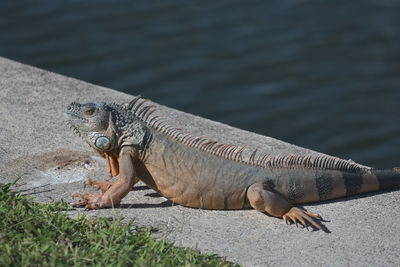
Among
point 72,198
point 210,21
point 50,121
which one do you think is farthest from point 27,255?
point 210,21

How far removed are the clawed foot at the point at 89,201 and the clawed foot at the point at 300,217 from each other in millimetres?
1436

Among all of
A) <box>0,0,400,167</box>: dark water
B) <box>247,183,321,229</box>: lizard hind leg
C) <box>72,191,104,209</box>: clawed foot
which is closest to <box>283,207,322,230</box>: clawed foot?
<box>247,183,321,229</box>: lizard hind leg

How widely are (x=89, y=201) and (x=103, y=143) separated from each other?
46 centimetres

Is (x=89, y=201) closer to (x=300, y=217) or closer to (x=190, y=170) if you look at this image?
(x=190, y=170)

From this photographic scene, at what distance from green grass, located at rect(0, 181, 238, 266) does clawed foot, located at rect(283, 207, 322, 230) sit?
0.80 metres

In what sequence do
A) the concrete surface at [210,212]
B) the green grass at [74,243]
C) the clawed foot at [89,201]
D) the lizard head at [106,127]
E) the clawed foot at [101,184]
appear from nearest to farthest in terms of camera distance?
the green grass at [74,243] → the concrete surface at [210,212] → the clawed foot at [89,201] → the lizard head at [106,127] → the clawed foot at [101,184]

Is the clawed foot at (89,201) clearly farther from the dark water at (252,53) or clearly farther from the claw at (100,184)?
the dark water at (252,53)

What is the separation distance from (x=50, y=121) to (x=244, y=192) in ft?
8.08

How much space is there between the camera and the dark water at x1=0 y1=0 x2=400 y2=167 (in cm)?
1060

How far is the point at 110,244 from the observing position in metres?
4.69

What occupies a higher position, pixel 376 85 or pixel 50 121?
pixel 50 121

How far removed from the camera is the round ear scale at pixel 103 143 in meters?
5.45

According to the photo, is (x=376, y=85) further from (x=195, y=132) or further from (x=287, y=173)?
(x=287, y=173)

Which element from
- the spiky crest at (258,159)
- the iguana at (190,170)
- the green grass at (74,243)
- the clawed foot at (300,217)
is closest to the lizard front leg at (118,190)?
the iguana at (190,170)
